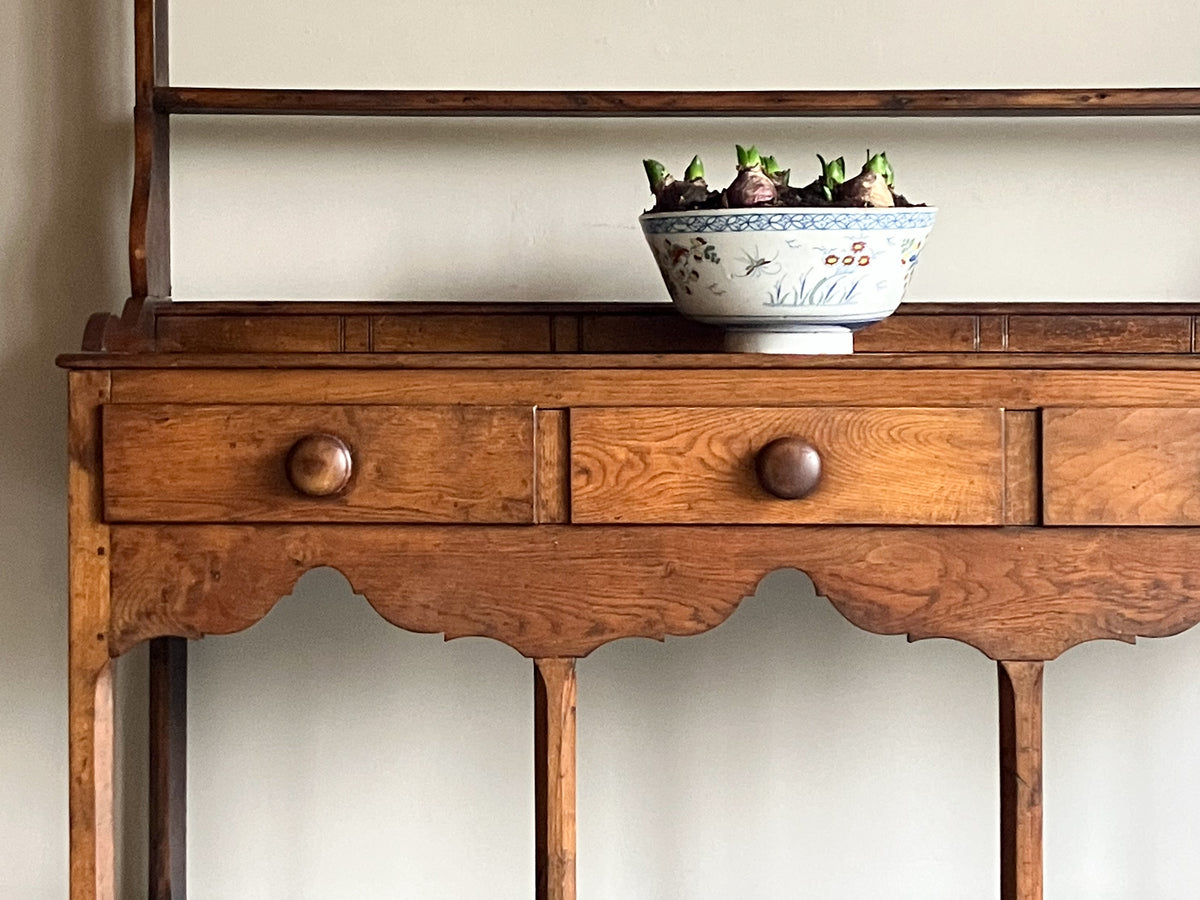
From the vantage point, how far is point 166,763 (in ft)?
4.71

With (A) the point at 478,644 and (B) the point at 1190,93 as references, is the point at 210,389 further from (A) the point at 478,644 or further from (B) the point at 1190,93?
(B) the point at 1190,93

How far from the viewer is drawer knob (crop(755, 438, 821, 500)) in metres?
1.05

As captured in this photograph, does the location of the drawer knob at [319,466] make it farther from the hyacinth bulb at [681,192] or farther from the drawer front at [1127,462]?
the drawer front at [1127,462]

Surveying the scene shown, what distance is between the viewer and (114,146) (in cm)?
145

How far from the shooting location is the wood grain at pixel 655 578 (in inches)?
42.1

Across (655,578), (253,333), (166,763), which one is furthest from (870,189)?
(166,763)

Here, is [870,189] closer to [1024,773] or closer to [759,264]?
[759,264]

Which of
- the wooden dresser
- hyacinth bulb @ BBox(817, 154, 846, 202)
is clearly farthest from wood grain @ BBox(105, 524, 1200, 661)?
hyacinth bulb @ BBox(817, 154, 846, 202)

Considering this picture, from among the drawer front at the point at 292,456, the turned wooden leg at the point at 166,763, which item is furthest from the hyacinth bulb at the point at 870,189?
the turned wooden leg at the point at 166,763

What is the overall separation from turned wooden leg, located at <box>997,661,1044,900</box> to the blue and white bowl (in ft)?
0.98

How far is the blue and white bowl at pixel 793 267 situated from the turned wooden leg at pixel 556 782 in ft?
1.03

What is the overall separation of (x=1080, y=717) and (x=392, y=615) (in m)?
0.78

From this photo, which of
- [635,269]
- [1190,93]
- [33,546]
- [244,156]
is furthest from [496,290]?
[1190,93]

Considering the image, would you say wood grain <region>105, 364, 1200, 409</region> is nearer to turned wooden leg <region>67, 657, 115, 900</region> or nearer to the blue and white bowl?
the blue and white bowl
